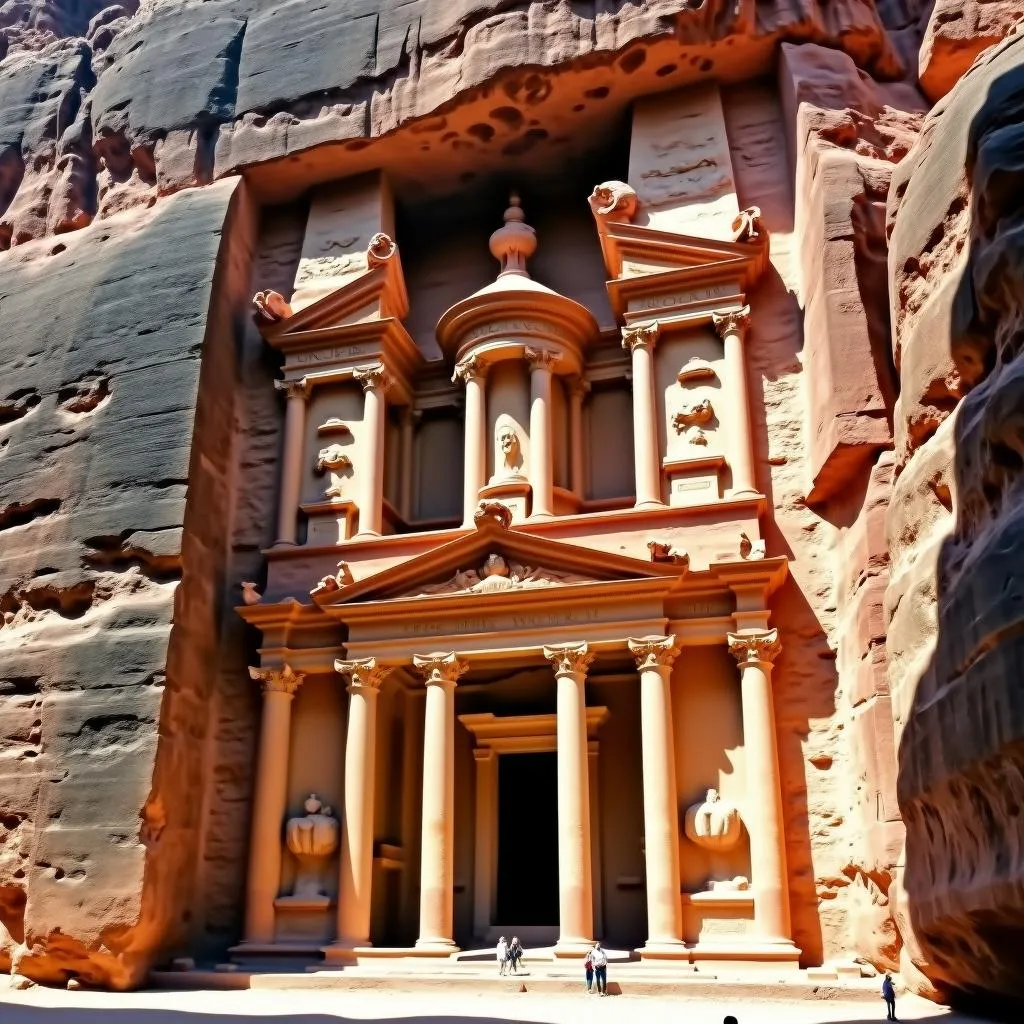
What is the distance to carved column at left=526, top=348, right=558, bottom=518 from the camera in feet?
47.2

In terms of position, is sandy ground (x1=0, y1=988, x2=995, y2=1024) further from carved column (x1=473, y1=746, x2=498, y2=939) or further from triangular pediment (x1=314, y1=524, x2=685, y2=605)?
triangular pediment (x1=314, y1=524, x2=685, y2=605)

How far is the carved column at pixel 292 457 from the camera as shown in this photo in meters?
15.1

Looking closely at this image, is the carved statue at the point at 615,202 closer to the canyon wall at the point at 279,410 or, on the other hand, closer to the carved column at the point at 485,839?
the canyon wall at the point at 279,410

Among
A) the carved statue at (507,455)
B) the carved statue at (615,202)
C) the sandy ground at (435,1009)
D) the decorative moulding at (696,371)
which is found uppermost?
the carved statue at (615,202)

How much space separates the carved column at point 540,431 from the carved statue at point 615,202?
222cm

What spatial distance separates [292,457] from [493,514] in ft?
11.8

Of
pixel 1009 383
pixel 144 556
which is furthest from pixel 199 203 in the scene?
pixel 1009 383

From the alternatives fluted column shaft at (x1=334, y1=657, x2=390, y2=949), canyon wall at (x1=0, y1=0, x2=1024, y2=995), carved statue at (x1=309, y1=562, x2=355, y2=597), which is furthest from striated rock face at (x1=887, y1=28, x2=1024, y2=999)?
carved statue at (x1=309, y1=562, x2=355, y2=597)

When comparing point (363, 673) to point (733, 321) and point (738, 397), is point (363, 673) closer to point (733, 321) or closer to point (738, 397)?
point (738, 397)

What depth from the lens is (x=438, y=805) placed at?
1257 centimetres

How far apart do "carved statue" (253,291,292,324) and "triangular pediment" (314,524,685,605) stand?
186 inches

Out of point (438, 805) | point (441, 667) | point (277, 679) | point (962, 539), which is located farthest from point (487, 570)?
point (962, 539)

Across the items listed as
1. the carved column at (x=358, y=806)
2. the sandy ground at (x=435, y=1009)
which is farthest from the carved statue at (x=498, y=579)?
the sandy ground at (x=435, y=1009)

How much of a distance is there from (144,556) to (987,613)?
34.1 feet
